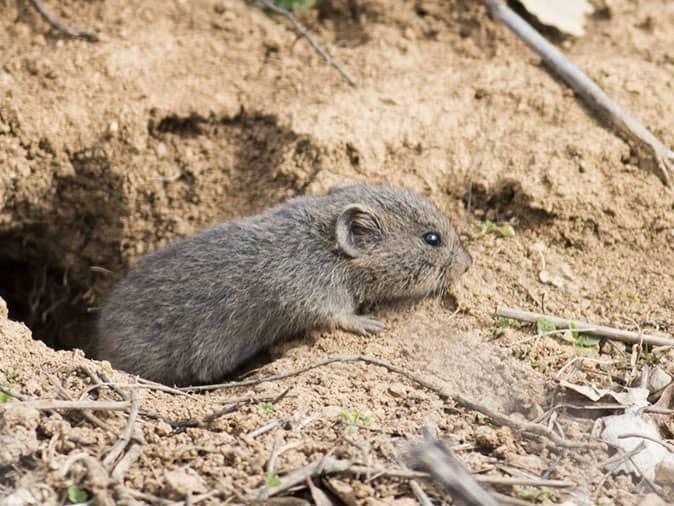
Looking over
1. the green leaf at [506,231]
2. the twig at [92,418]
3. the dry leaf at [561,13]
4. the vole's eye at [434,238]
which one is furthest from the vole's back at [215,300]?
the dry leaf at [561,13]

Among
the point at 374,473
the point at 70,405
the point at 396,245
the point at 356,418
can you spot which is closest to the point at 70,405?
the point at 70,405

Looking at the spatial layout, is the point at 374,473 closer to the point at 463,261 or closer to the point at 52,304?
the point at 463,261

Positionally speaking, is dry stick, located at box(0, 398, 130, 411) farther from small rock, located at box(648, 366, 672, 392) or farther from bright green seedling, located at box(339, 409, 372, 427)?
small rock, located at box(648, 366, 672, 392)

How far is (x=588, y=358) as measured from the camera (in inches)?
245

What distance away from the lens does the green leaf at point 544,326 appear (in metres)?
6.52

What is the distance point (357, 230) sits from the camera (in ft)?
23.9

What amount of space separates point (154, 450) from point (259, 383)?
1.15 m

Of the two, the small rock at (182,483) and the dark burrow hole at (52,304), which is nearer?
the small rock at (182,483)

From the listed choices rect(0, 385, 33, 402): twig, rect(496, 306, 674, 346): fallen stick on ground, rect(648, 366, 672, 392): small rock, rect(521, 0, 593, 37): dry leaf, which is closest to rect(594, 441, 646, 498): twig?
rect(648, 366, 672, 392): small rock

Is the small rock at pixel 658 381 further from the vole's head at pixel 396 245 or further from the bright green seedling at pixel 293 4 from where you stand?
the bright green seedling at pixel 293 4

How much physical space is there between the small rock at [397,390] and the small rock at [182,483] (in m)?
1.46

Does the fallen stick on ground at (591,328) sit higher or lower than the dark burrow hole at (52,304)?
higher

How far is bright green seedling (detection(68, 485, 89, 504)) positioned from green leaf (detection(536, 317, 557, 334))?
3287 mm

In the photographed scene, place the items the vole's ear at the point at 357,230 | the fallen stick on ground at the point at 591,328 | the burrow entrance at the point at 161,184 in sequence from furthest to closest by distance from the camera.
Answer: the burrow entrance at the point at 161,184 → the vole's ear at the point at 357,230 → the fallen stick on ground at the point at 591,328
